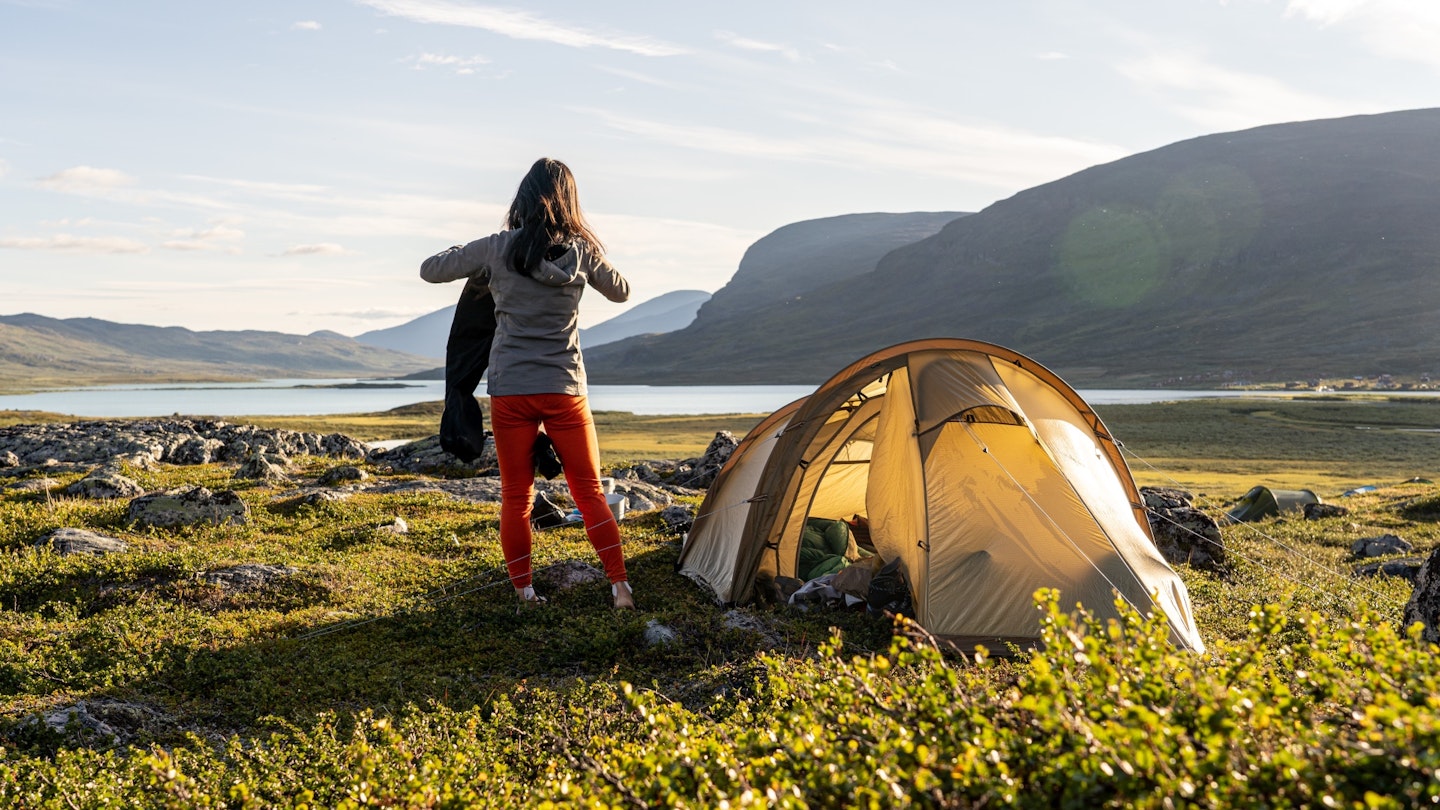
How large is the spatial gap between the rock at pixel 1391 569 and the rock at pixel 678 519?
8.26 meters

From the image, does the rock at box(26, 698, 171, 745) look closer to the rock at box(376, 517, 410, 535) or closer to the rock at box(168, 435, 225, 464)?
the rock at box(376, 517, 410, 535)

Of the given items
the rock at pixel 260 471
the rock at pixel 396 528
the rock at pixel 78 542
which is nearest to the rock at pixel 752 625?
the rock at pixel 396 528

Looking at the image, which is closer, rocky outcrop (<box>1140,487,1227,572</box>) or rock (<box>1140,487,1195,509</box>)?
rocky outcrop (<box>1140,487,1227,572</box>)

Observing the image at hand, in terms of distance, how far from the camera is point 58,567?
8.74m

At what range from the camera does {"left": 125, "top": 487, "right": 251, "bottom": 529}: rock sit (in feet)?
37.4

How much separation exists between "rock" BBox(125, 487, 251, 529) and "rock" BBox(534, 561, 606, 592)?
499 cm

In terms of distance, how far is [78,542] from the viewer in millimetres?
9789

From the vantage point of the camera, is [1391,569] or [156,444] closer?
[1391,569]

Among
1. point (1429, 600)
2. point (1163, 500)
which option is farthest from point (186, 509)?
point (1163, 500)

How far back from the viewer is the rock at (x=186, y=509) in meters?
11.4

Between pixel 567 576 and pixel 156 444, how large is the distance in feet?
62.3

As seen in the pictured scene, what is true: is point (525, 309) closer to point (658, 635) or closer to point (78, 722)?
point (658, 635)

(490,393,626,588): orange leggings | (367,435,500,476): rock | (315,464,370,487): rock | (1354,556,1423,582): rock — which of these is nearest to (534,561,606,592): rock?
(490,393,626,588): orange leggings

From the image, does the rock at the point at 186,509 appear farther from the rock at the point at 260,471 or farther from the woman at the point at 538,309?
the woman at the point at 538,309
